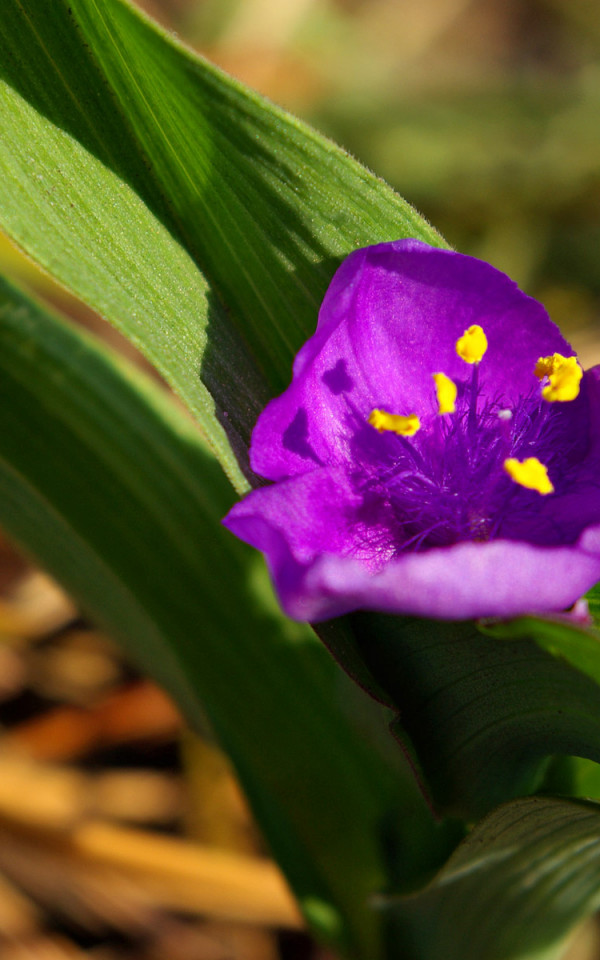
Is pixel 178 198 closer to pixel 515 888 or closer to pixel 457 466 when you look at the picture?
pixel 457 466

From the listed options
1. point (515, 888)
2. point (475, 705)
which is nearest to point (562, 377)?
point (475, 705)

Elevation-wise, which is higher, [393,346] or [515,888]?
[393,346]

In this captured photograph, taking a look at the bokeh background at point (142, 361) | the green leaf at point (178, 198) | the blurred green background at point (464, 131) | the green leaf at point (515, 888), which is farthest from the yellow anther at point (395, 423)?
the blurred green background at point (464, 131)

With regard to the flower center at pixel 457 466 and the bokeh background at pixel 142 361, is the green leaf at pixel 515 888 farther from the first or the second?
the bokeh background at pixel 142 361

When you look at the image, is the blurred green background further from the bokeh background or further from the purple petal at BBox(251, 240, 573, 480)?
the purple petal at BBox(251, 240, 573, 480)

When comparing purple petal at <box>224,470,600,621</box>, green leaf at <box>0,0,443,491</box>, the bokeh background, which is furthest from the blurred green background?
purple petal at <box>224,470,600,621</box>

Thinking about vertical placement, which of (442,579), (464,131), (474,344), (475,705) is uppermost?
(464,131)

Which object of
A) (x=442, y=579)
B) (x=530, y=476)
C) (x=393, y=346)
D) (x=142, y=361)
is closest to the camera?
(x=442, y=579)
